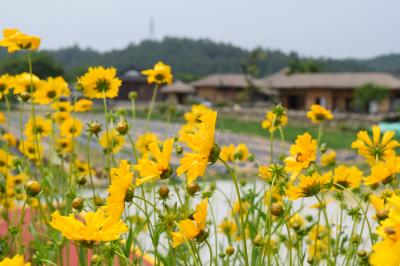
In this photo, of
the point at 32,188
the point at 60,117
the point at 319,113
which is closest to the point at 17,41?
the point at 32,188

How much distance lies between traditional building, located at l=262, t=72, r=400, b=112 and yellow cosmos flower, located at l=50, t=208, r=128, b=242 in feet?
63.5

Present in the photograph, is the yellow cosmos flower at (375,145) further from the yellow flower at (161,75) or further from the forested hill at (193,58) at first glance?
the forested hill at (193,58)

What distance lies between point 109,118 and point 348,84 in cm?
1957

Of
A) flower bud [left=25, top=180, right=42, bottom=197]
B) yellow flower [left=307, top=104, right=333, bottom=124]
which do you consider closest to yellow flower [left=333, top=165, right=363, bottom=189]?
yellow flower [left=307, top=104, right=333, bottom=124]

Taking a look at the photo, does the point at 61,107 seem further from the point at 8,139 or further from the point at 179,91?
the point at 179,91

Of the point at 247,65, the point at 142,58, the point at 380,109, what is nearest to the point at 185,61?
the point at 142,58

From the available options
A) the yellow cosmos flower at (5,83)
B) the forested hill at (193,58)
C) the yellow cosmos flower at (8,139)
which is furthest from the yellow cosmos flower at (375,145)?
the forested hill at (193,58)

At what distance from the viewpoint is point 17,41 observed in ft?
3.65

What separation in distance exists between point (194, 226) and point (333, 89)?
20.1 meters

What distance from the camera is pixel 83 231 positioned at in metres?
0.54

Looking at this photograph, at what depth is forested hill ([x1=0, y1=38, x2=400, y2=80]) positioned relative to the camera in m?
48.0

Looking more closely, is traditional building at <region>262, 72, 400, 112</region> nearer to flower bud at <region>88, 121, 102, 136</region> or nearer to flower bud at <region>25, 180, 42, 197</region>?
flower bud at <region>88, 121, 102, 136</region>

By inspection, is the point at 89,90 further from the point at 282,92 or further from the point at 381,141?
the point at 282,92

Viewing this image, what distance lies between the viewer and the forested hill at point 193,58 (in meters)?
48.0
